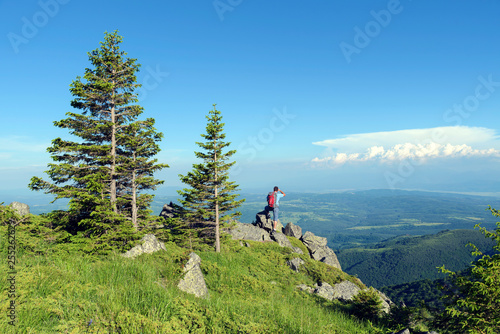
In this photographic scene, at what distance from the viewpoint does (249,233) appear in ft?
98.0

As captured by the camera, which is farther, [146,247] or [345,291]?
[345,291]

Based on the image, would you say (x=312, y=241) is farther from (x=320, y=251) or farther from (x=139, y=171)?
(x=139, y=171)

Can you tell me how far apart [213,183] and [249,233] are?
35.4 ft

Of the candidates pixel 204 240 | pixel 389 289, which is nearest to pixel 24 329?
pixel 204 240

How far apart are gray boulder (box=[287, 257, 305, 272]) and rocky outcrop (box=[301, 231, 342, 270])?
11.2 m

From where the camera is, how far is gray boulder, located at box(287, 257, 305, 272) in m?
20.4

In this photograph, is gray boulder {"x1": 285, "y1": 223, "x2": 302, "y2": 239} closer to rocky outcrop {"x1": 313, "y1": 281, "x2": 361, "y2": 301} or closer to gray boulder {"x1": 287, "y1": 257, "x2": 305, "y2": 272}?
gray boulder {"x1": 287, "y1": 257, "x2": 305, "y2": 272}

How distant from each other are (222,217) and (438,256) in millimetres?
244164

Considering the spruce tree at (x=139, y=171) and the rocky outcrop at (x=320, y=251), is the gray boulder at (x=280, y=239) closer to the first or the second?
the rocky outcrop at (x=320, y=251)

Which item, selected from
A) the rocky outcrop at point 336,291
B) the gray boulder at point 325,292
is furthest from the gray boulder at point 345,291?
the gray boulder at point 325,292

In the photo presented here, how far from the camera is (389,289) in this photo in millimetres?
117812

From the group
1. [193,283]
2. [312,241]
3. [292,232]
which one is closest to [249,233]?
[292,232]

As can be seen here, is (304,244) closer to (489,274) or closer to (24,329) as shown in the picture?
(489,274)

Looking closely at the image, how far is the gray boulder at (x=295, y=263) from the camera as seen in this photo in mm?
20438
